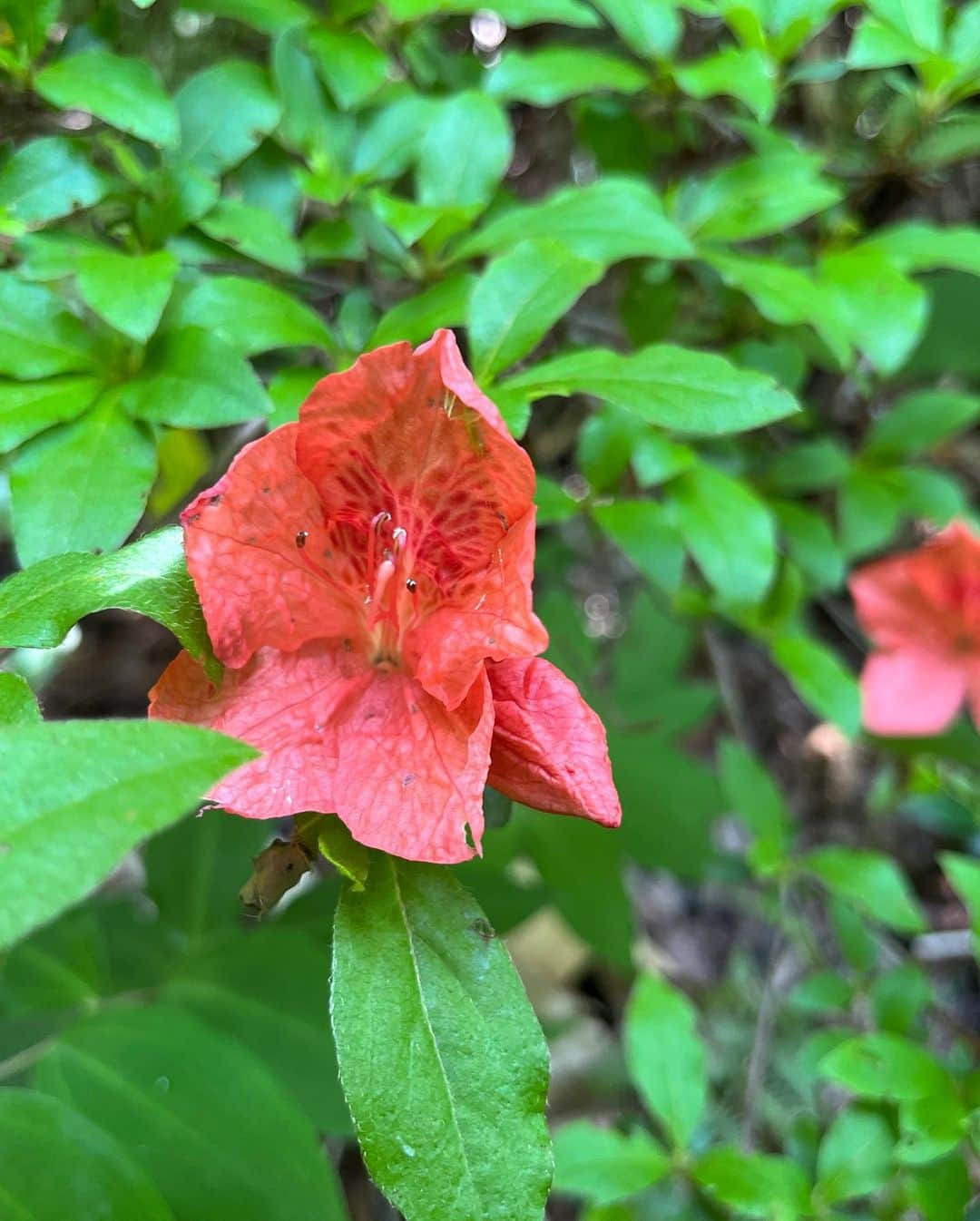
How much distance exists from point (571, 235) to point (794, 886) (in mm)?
1225

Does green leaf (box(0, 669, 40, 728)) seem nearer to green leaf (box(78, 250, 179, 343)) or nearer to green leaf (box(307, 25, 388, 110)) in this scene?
green leaf (box(78, 250, 179, 343))

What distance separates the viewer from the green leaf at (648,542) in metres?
1.01

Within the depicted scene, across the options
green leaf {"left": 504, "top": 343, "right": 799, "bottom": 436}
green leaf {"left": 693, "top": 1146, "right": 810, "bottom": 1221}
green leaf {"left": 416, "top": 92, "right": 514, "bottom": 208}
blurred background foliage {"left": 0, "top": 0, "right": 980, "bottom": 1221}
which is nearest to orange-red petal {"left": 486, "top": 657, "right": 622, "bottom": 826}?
blurred background foliage {"left": 0, "top": 0, "right": 980, "bottom": 1221}

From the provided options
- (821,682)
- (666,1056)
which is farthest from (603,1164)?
(821,682)

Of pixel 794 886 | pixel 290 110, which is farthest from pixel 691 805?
pixel 290 110

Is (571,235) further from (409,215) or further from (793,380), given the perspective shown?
(793,380)

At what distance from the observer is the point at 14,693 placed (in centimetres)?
62

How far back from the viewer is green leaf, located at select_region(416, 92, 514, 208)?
95 cm

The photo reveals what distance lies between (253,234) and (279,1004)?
0.81 meters

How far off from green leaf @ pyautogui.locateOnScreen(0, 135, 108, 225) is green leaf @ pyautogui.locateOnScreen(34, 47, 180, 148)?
4 centimetres

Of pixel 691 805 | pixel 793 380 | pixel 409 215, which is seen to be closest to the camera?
pixel 409 215

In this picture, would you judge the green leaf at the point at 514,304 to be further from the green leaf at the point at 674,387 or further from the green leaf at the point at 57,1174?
the green leaf at the point at 57,1174

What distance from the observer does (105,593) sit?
0.62m

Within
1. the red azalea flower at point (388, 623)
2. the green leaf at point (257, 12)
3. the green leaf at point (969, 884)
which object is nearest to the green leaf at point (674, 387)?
the red azalea flower at point (388, 623)
